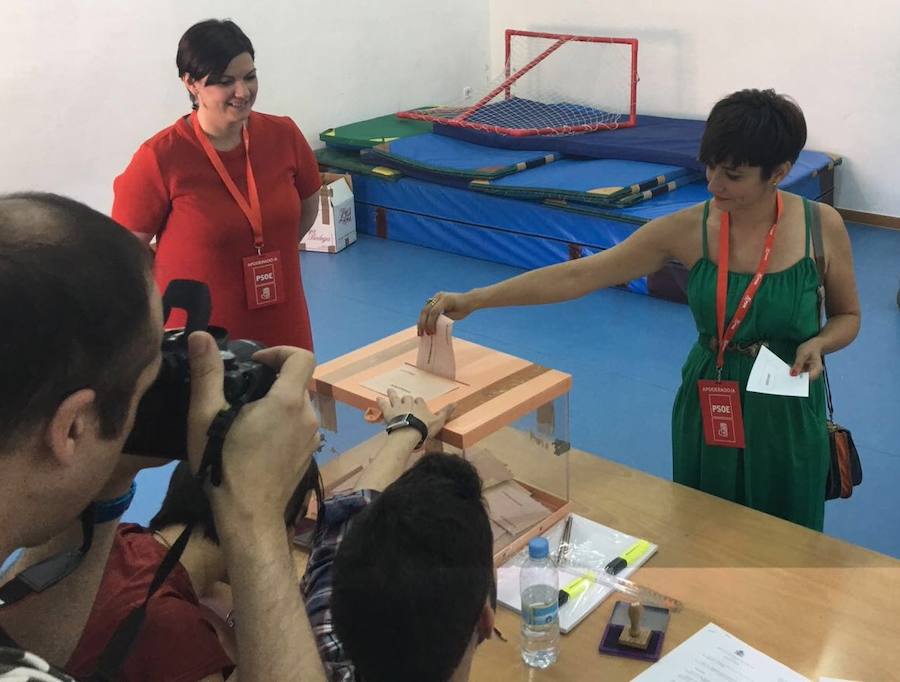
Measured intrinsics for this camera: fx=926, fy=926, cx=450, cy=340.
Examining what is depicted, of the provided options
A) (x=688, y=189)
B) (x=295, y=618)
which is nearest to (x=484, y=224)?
(x=688, y=189)

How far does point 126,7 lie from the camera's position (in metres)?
5.39

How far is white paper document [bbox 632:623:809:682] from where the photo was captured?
150 centimetres

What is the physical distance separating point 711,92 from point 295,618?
6.03 metres

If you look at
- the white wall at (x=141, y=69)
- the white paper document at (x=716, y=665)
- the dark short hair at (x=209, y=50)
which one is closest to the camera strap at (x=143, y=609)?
the white paper document at (x=716, y=665)

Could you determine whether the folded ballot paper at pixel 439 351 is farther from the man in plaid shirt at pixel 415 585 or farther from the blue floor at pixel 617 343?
the blue floor at pixel 617 343

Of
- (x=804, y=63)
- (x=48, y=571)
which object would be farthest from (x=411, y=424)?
(x=804, y=63)

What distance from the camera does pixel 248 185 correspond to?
2521 millimetres

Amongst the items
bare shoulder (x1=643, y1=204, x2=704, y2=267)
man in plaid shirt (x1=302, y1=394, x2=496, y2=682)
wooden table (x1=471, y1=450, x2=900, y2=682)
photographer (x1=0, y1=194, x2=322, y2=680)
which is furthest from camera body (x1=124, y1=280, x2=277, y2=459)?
bare shoulder (x1=643, y1=204, x2=704, y2=267)

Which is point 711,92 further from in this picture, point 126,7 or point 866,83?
point 126,7

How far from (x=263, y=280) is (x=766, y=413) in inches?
53.4

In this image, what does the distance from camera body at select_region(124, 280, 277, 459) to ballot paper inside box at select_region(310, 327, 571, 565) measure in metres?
0.72

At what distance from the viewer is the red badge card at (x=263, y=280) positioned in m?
2.54

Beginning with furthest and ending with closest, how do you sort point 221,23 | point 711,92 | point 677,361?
point 711,92 → point 677,361 → point 221,23

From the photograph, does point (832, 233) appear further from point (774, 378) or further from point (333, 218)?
point (333, 218)
